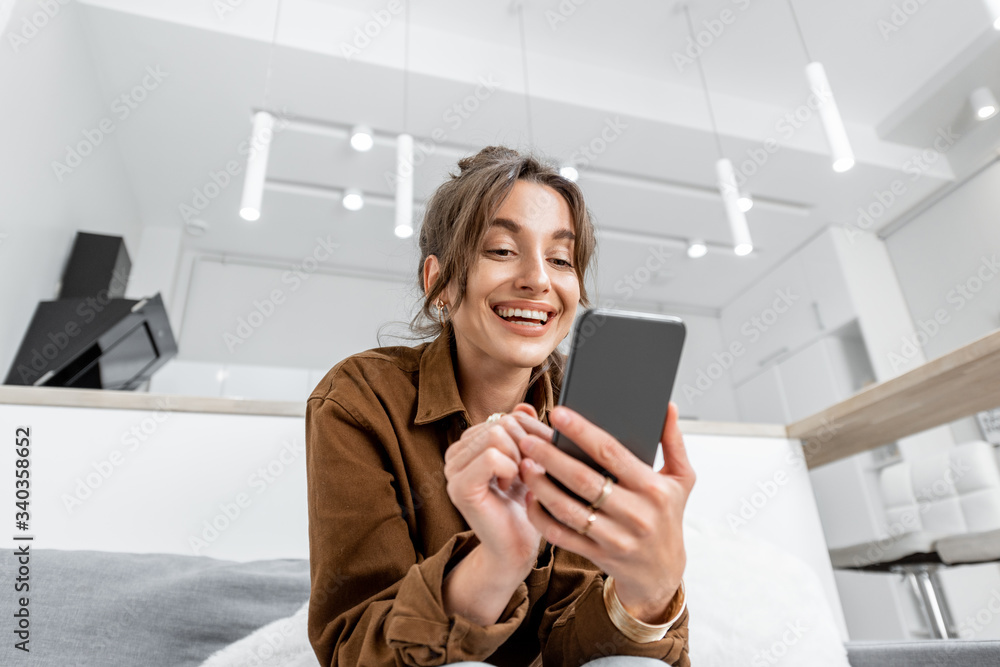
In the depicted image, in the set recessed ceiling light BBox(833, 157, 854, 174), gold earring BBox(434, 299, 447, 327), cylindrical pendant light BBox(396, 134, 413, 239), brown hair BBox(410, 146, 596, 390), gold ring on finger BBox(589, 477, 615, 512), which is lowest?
gold ring on finger BBox(589, 477, 615, 512)

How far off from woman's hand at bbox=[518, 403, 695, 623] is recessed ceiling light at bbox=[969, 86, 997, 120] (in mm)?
4024

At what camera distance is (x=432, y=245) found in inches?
40.0

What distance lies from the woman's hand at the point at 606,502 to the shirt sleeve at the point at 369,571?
12cm

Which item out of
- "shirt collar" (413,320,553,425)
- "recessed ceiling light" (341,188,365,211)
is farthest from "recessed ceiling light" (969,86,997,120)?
"shirt collar" (413,320,553,425)

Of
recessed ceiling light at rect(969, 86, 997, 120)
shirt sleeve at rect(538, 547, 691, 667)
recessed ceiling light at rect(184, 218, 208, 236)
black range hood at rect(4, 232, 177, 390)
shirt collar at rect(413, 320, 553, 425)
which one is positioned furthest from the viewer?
recessed ceiling light at rect(184, 218, 208, 236)

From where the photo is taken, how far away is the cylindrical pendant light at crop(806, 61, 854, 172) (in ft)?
7.39

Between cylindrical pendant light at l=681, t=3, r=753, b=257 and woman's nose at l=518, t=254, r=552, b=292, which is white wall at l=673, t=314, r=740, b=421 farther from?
woman's nose at l=518, t=254, r=552, b=292

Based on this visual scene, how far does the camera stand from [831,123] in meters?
2.31

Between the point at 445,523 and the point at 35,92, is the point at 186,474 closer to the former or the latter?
the point at 445,523

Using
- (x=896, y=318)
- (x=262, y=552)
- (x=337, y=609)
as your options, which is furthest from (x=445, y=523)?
(x=896, y=318)

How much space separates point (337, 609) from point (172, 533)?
75 cm

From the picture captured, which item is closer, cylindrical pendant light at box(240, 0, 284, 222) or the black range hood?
cylindrical pendant light at box(240, 0, 284, 222)

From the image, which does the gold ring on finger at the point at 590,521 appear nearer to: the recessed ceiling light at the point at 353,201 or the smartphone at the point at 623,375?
the smartphone at the point at 623,375

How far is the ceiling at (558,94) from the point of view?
298cm
